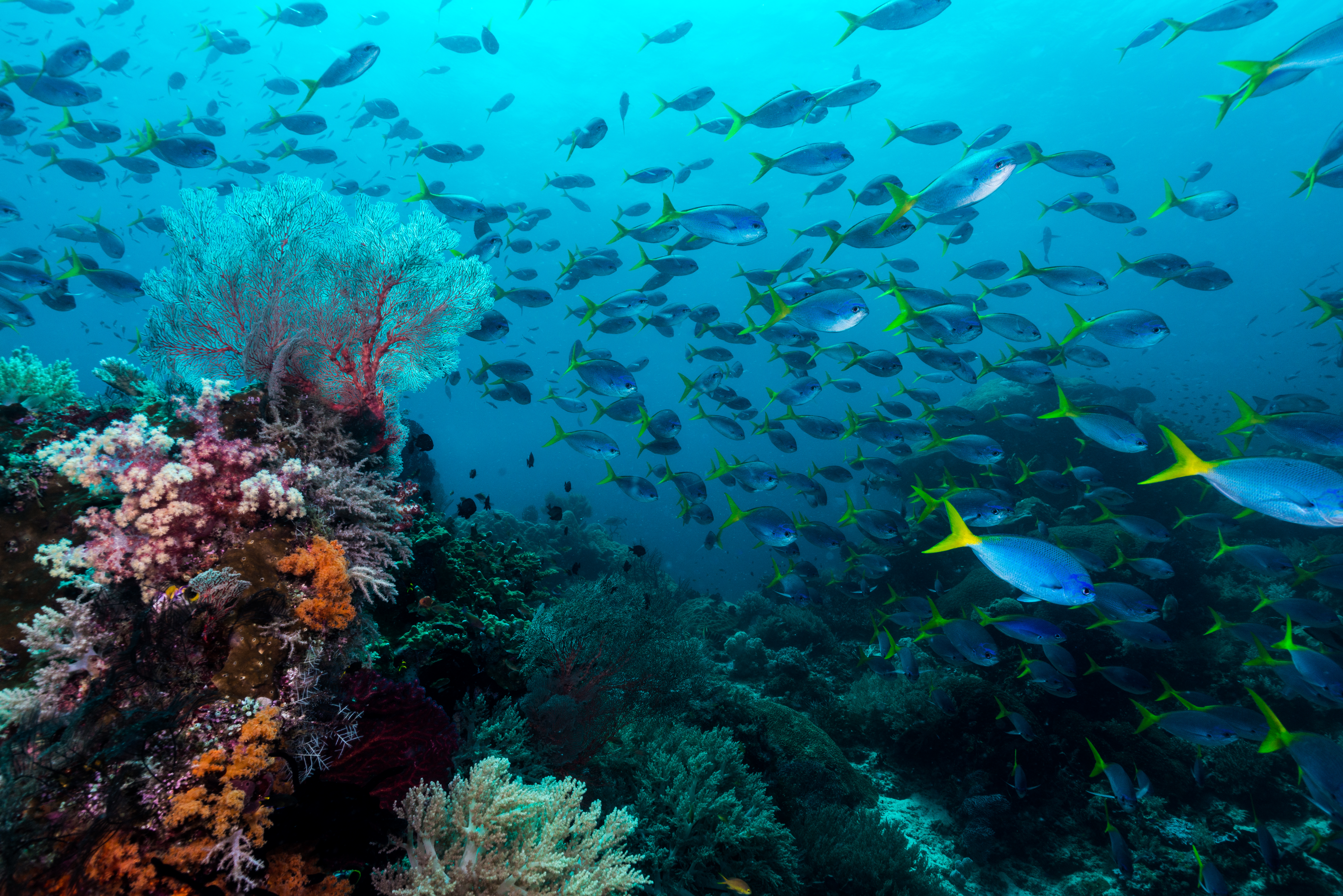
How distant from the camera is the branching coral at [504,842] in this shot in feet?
5.96

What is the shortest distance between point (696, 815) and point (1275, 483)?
4.19 metres

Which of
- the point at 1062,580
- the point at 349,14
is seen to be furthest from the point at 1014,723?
the point at 349,14

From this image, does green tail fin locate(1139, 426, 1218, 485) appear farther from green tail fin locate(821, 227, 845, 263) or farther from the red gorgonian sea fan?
the red gorgonian sea fan

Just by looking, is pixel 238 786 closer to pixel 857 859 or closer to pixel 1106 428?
pixel 857 859

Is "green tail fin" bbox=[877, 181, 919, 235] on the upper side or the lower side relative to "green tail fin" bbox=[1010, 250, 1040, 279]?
upper

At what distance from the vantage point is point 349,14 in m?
28.8

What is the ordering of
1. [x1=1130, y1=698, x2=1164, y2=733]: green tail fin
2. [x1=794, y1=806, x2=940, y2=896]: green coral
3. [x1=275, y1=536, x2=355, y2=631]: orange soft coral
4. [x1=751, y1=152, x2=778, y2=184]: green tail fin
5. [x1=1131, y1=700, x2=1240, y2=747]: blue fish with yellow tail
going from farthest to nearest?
1. [x1=751, y1=152, x2=778, y2=184]: green tail fin
2. [x1=1130, y1=698, x2=1164, y2=733]: green tail fin
3. [x1=1131, y1=700, x2=1240, y2=747]: blue fish with yellow tail
4. [x1=794, y1=806, x2=940, y2=896]: green coral
5. [x1=275, y1=536, x2=355, y2=631]: orange soft coral

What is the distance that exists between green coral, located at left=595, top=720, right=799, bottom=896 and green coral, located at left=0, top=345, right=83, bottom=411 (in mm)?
4741

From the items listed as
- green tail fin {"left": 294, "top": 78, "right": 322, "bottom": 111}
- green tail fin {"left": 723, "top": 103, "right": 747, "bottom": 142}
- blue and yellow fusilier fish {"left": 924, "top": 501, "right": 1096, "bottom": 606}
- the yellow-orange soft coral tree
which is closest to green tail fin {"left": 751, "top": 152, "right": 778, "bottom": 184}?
green tail fin {"left": 723, "top": 103, "right": 747, "bottom": 142}

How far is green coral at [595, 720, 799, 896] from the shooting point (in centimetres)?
331

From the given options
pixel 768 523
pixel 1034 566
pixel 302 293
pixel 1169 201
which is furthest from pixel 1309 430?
pixel 302 293

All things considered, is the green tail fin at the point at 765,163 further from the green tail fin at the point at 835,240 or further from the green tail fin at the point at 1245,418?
the green tail fin at the point at 1245,418

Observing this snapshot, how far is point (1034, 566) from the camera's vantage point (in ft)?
9.76

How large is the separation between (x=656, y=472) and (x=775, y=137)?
36678mm
